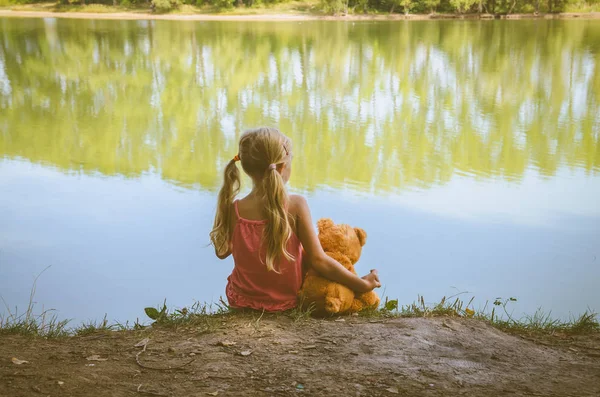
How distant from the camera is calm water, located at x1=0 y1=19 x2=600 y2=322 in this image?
4.46 m

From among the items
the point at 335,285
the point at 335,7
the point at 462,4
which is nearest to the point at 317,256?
the point at 335,285

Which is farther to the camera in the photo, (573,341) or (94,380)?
(573,341)

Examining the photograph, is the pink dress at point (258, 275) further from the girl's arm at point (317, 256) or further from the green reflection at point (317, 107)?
the green reflection at point (317, 107)

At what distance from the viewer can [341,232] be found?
122 inches

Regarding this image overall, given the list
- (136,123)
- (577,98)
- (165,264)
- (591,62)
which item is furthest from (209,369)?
(591,62)

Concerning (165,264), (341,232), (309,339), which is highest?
(341,232)

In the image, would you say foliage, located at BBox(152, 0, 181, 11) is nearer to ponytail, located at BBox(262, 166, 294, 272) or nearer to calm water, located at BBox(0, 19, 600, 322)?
calm water, located at BBox(0, 19, 600, 322)

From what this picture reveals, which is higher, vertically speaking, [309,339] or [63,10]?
[63,10]

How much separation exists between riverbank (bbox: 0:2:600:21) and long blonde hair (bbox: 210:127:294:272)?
3236 centimetres

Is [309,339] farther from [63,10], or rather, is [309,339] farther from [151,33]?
[63,10]

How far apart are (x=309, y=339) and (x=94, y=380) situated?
85cm

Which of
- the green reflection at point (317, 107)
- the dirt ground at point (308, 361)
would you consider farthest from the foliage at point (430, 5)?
the dirt ground at point (308, 361)

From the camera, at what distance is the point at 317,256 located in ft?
9.56

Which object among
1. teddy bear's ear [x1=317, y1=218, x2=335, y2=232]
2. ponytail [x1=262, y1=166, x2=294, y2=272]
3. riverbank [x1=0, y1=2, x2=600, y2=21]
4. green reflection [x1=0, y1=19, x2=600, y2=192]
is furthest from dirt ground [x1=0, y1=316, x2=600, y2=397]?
riverbank [x1=0, y1=2, x2=600, y2=21]
